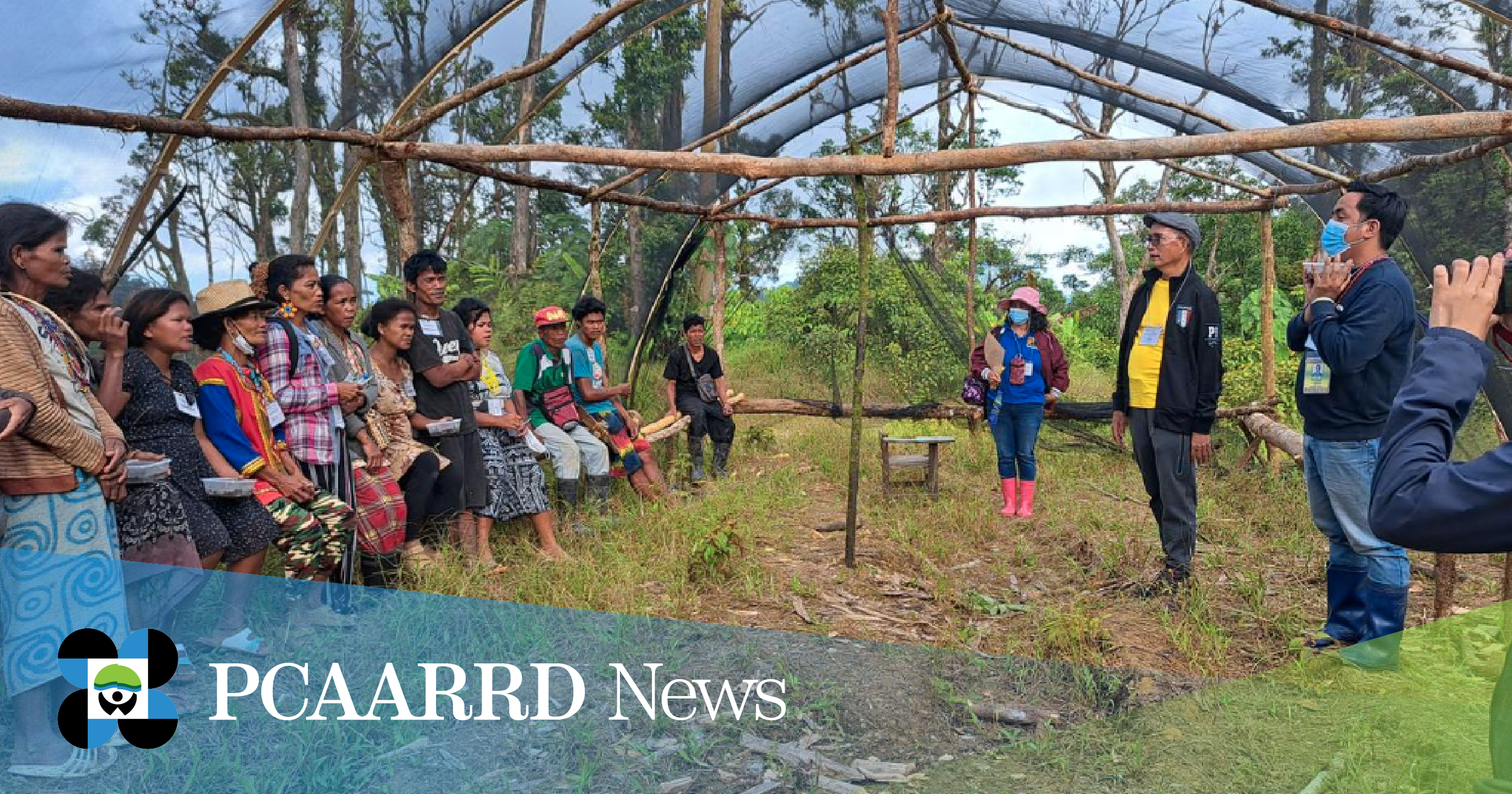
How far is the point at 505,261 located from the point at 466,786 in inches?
350

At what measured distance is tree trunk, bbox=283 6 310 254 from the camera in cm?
455

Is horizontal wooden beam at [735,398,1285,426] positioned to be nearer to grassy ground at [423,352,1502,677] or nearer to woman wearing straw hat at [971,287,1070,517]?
grassy ground at [423,352,1502,677]

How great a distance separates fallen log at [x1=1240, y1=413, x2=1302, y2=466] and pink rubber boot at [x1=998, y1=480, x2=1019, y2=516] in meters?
2.03

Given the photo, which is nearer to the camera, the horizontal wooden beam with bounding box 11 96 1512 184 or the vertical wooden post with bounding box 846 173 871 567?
the horizontal wooden beam with bounding box 11 96 1512 184

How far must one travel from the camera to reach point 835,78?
762cm

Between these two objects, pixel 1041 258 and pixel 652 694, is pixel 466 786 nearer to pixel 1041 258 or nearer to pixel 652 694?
pixel 652 694

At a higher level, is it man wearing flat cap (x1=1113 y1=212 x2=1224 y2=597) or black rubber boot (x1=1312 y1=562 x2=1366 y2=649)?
man wearing flat cap (x1=1113 y1=212 x2=1224 y2=597)

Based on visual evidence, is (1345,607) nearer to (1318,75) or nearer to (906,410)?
(1318,75)

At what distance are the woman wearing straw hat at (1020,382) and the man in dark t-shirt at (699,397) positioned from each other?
2741mm

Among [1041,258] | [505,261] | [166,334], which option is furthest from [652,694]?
[1041,258]

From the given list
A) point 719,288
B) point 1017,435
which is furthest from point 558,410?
point 1017,435

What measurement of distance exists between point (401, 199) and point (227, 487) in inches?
89.6

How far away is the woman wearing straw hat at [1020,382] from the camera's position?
6312 mm

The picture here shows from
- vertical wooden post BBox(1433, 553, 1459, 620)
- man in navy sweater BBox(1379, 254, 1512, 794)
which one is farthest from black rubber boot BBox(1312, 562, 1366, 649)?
man in navy sweater BBox(1379, 254, 1512, 794)
